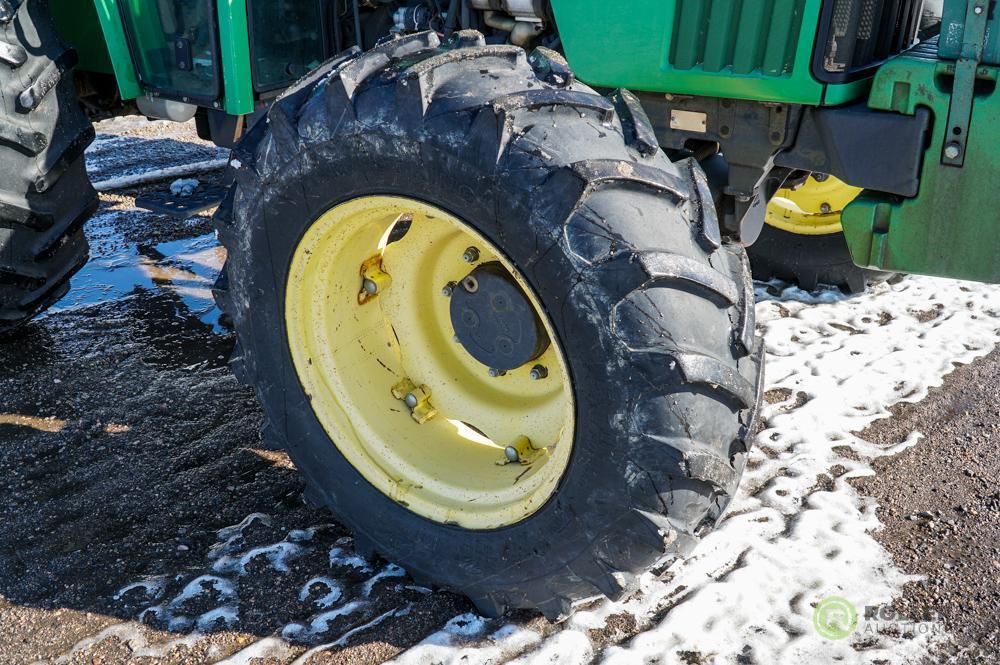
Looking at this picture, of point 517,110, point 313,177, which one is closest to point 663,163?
point 517,110

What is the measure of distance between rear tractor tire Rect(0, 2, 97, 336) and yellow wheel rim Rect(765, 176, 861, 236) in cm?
298

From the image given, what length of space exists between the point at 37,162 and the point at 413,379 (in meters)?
1.74

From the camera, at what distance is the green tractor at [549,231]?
2088 mm

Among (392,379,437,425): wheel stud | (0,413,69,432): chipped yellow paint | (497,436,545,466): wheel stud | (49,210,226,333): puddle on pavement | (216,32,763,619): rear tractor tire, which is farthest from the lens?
(49,210,226,333): puddle on pavement

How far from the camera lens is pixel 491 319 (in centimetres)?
247

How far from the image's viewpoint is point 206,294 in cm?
467

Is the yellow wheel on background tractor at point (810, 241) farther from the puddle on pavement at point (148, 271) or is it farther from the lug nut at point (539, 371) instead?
the puddle on pavement at point (148, 271)

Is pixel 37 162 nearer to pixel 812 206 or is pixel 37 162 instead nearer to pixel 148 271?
pixel 148 271

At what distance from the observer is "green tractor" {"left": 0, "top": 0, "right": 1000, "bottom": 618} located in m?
2.09

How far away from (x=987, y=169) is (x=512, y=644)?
176cm
